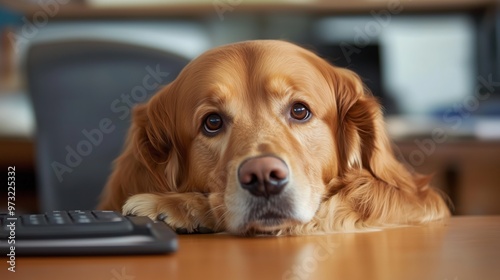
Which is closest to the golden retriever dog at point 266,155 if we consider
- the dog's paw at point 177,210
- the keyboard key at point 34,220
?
the dog's paw at point 177,210

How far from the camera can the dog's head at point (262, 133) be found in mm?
1110

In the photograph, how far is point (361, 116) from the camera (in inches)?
52.5

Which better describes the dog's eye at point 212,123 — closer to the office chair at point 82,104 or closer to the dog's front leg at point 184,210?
the dog's front leg at point 184,210

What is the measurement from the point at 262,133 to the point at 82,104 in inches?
48.8

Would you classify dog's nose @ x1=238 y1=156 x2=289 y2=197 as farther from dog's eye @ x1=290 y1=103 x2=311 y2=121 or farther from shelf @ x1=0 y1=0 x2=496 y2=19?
shelf @ x1=0 y1=0 x2=496 y2=19

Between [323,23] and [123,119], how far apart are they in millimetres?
2941

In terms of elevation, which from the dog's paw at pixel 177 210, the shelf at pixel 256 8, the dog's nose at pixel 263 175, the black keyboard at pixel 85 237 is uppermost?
the shelf at pixel 256 8

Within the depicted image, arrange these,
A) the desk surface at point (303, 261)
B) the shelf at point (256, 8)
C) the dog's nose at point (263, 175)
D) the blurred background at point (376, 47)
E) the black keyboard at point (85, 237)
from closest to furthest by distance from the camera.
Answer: the desk surface at point (303, 261) < the black keyboard at point (85, 237) < the dog's nose at point (263, 175) < the blurred background at point (376, 47) < the shelf at point (256, 8)

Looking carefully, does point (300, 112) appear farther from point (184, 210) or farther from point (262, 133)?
point (184, 210)

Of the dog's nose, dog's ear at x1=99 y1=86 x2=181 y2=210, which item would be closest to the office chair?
dog's ear at x1=99 y1=86 x2=181 y2=210

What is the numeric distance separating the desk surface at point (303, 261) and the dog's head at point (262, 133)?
85 millimetres

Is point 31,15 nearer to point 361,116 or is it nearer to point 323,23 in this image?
point 323,23

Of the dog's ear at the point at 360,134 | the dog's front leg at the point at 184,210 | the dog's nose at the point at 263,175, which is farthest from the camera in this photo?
the dog's ear at the point at 360,134

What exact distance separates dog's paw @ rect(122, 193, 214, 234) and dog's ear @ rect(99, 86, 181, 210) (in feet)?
0.31
